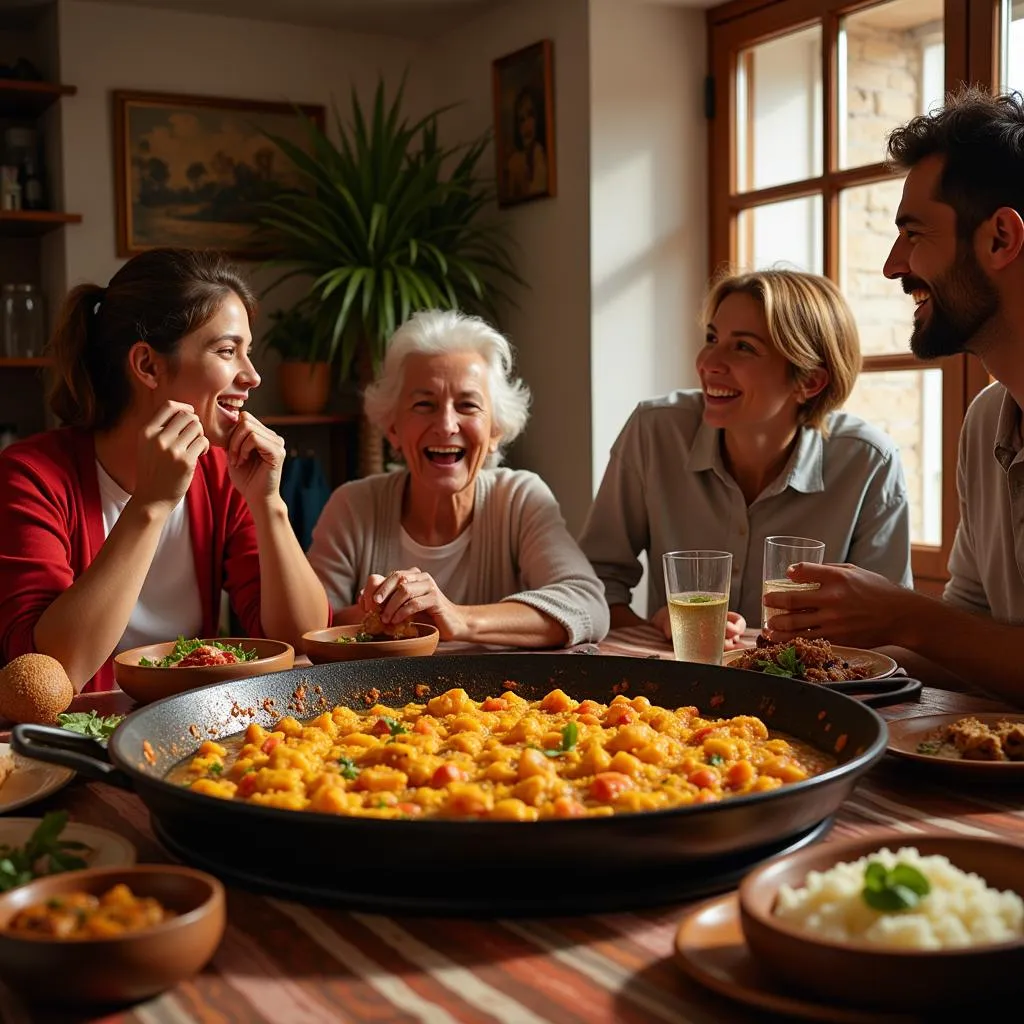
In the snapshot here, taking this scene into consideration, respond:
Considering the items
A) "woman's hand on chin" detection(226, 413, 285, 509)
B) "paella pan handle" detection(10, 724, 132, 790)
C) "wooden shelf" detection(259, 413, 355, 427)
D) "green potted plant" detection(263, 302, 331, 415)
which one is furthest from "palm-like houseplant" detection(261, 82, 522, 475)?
"paella pan handle" detection(10, 724, 132, 790)

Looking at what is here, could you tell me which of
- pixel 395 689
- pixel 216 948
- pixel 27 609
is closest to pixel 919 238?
pixel 395 689

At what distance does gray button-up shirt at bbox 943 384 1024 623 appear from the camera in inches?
84.7

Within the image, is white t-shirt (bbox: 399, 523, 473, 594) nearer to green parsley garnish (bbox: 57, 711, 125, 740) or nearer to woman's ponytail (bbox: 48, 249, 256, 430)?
woman's ponytail (bbox: 48, 249, 256, 430)

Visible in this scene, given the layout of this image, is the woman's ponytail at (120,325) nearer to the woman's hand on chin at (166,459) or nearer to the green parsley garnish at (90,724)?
the woman's hand on chin at (166,459)

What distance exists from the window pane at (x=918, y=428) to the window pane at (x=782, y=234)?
51 centimetres

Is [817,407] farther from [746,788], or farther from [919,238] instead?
[746,788]

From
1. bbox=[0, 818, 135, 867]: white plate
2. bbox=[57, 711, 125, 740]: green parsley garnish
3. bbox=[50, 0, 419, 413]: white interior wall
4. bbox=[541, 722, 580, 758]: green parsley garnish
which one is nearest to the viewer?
bbox=[0, 818, 135, 867]: white plate

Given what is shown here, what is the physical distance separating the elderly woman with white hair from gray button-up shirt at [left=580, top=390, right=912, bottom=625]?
0.32m

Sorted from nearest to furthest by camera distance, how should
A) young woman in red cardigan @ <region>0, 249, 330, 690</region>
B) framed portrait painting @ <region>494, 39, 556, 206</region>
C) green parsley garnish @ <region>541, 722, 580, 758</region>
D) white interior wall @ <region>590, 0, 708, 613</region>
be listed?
green parsley garnish @ <region>541, 722, 580, 758</region> → young woman in red cardigan @ <region>0, 249, 330, 690</region> → white interior wall @ <region>590, 0, 708, 613</region> → framed portrait painting @ <region>494, 39, 556, 206</region>

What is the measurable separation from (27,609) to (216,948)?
1.29m

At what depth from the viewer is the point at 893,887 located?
31.2 inches

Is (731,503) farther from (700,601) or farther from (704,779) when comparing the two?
(704,779)

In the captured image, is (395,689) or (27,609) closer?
(395,689)

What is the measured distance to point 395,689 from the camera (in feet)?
5.17
